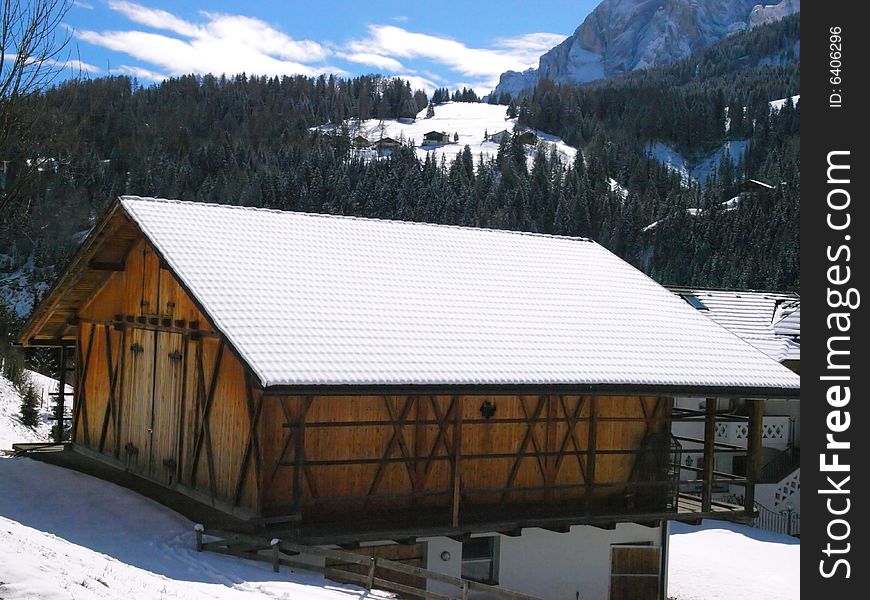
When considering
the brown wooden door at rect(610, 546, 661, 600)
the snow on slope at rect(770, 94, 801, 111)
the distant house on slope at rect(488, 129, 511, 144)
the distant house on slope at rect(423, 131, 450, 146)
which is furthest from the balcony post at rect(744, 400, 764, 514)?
the snow on slope at rect(770, 94, 801, 111)

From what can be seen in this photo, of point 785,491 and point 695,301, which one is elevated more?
point 695,301

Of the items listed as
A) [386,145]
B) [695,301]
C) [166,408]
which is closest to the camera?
[166,408]

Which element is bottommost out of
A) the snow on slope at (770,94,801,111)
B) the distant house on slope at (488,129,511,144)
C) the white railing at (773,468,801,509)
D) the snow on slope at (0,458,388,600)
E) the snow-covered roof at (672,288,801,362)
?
the white railing at (773,468,801,509)

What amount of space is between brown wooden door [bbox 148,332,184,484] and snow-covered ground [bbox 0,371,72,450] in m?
9.46

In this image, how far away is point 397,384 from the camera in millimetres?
14766

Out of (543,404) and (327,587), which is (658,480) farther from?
(327,587)

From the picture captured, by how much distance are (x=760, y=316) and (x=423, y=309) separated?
73.8 feet

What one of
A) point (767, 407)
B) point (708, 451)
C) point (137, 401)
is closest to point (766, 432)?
point (767, 407)

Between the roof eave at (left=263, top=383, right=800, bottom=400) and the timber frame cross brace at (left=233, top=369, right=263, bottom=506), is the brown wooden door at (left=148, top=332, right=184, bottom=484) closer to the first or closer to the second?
the timber frame cross brace at (left=233, top=369, right=263, bottom=506)

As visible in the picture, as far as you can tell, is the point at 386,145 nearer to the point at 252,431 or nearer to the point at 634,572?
the point at 634,572

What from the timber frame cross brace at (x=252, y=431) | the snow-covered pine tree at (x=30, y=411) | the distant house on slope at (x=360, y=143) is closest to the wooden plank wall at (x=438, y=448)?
the timber frame cross brace at (x=252, y=431)

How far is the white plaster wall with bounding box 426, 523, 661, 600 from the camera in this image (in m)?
17.2

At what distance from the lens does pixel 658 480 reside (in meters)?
18.8

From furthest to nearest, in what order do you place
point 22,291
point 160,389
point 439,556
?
1. point 22,291
2. point 160,389
3. point 439,556
